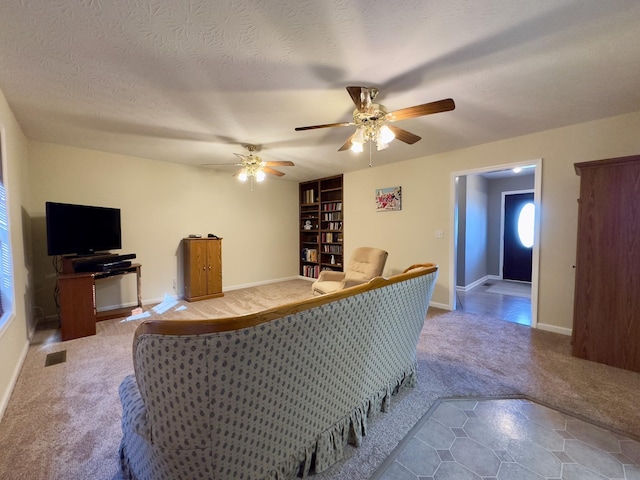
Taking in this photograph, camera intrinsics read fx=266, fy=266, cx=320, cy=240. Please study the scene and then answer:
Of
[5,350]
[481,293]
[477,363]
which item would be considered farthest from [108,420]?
[481,293]

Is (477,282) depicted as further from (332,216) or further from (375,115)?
(375,115)

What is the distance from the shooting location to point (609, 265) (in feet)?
7.72

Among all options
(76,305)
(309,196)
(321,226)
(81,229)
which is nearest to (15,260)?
(76,305)

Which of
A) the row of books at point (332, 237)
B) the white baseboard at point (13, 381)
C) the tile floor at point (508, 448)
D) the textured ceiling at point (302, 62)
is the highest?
the textured ceiling at point (302, 62)

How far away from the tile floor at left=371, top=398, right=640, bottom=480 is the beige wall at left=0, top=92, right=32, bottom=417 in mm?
2653

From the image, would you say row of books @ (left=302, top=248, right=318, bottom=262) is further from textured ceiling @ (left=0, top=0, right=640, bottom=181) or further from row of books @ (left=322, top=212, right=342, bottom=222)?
textured ceiling @ (left=0, top=0, right=640, bottom=181)

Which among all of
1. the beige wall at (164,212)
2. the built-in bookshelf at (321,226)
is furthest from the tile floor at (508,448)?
the beige wall at (164,212)

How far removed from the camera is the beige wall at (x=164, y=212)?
3445 mm

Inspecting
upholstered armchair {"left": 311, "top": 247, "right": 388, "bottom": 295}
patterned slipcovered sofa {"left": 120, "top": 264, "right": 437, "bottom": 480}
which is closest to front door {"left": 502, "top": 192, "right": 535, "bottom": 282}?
upholstered armchair {"left": 311, "top": 247, "right": 388, "bottom": 295}

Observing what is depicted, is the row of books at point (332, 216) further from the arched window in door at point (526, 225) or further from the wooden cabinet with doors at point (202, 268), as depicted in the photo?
the arched window in door at point (526, 225)

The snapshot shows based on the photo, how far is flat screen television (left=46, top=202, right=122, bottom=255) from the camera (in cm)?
301

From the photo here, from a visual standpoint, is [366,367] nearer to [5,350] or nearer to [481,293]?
[5,350]

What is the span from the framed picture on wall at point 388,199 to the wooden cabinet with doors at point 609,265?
2.23m

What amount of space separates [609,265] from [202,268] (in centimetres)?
498
